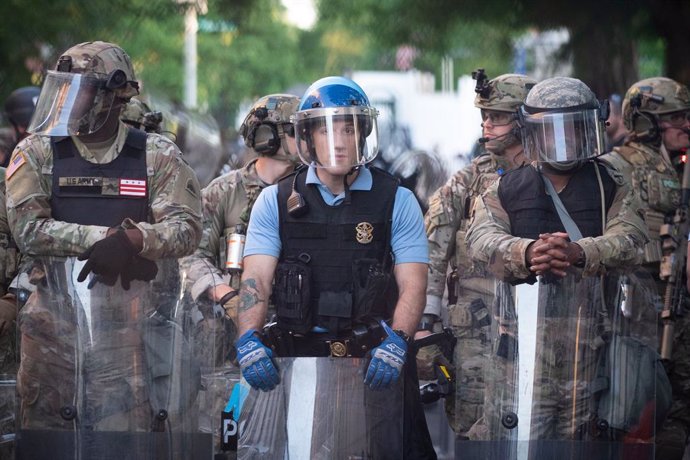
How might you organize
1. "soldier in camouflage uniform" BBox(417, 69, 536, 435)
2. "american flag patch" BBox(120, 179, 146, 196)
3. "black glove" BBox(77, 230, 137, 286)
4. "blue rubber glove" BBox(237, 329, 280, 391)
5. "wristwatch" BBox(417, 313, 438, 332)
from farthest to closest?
"wristwatch" BBox(417, 313, 438, 332)
"soldier in camouflage uniform" BBox(417, 69, 536, 435)
"american flag patch" BBox(120, 179, 146, 196)
"black glove" BBox(77, 230, 137, 286)
"blue rubber glove" BBox(237, 329, 280, 391)

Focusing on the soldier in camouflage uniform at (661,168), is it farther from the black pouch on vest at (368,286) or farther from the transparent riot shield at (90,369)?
the transparent riot shield at (90,369)

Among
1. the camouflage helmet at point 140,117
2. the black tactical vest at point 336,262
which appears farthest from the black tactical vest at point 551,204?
the camouflage helmet at point 140,117

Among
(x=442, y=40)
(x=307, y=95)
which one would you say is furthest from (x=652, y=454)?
(x=442, y=40)

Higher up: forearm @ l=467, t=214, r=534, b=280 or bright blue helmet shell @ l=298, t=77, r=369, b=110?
bright blue helmet shell @ l=298, t=77, r=369, b=110

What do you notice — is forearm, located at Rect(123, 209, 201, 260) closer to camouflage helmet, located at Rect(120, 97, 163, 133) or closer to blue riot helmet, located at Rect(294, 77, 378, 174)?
blue riot helmet, located at Rect(294, 77, 378, 174)

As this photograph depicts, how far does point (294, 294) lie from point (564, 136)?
58.1 inches

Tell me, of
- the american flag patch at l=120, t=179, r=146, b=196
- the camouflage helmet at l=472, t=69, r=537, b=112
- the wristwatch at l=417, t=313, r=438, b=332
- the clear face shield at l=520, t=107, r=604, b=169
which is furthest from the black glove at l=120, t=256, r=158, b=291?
Answer: the camouflage helmet at l=472, t=69, r=537, b=112

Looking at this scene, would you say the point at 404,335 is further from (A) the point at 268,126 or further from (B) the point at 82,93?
(A) the point at 268,126

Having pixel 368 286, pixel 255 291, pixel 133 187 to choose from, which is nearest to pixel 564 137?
pixel 368 286

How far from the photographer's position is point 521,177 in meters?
6.62

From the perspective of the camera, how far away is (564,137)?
21.5 ft

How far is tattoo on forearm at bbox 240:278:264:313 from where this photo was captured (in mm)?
6188

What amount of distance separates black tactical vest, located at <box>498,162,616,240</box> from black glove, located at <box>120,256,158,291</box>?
165cm

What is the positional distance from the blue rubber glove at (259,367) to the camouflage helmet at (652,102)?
3.88 metres
